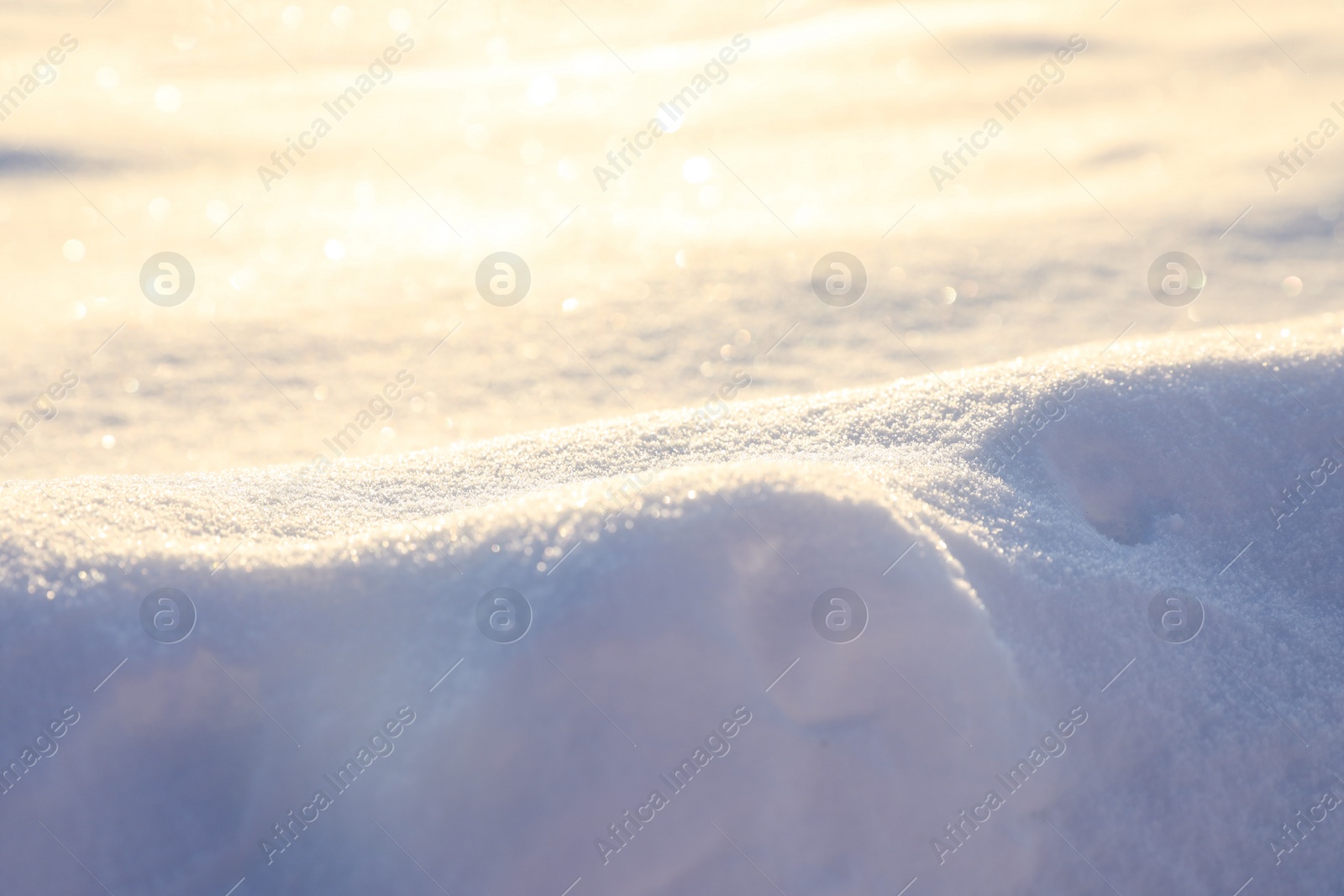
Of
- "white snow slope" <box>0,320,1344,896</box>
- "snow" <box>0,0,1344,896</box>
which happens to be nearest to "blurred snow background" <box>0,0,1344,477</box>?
"snow" <box>0,0,1344,896</box>

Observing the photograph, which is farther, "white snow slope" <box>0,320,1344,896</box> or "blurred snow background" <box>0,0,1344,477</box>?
"blurred snow background" <box>0,0,1344,477</box>

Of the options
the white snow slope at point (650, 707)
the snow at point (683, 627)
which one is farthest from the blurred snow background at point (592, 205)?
the white snow slope at point (650, 707)

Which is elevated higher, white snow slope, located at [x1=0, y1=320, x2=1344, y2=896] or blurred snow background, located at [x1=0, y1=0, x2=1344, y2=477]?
blurred snow background, located at [x1=0, y1=0, x2=1344, y2=477]

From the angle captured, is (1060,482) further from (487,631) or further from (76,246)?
(76,246)

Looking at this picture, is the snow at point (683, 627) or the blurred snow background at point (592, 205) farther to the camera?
the blurred snow background at point (592, 205)

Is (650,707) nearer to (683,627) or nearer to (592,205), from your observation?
(683,627)

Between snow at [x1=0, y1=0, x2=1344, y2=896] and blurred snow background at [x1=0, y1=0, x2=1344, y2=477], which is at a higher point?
blurred snow background at [x1=0, y1=0, x2=1344, y2=477]

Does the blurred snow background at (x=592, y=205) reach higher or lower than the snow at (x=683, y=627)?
higher

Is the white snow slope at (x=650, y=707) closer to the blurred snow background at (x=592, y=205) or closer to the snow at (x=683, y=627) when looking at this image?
the snow at (x=683, y=627)

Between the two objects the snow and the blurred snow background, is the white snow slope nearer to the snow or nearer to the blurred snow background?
the snow
